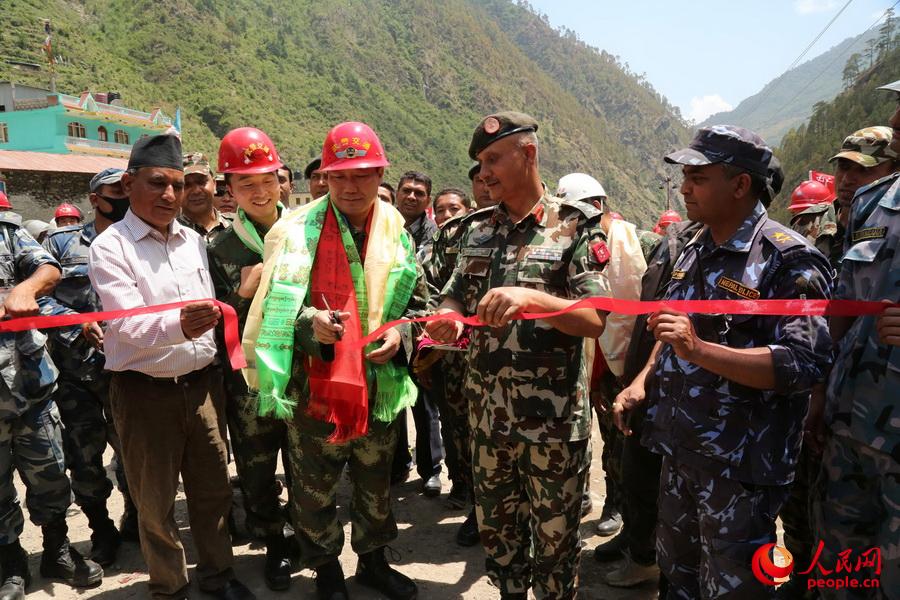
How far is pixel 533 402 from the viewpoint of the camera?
8.80ft

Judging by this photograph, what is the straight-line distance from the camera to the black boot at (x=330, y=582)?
3289 millimetres

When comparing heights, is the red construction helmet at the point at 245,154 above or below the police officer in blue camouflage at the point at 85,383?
above

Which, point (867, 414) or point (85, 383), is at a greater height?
point (867, 414)

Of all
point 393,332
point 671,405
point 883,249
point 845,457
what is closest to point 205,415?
point 393,332

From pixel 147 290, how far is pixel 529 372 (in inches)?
76.4

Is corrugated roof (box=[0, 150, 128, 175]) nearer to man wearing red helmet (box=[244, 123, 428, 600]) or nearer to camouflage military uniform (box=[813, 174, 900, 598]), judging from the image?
man wearing red helmet (box=[244, 123, 428, 600])

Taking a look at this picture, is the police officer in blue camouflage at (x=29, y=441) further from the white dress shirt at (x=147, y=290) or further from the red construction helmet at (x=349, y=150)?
the red construction helmet at (x=349, y=150)

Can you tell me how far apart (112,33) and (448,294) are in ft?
232

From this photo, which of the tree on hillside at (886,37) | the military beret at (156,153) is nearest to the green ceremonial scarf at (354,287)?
the military beret at (156,153)

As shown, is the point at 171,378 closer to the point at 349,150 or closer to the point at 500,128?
the point at 349,150

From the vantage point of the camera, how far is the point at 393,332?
3.13 metres

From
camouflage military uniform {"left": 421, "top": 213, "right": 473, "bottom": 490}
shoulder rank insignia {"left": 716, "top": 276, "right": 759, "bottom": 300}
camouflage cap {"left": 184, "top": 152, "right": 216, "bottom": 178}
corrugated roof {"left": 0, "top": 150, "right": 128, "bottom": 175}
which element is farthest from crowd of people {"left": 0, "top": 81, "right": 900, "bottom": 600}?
corrugated roof {"left": 0, "top": 150, "right": 128, "bottom": 175}

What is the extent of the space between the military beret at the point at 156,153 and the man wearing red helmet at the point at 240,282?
48cm

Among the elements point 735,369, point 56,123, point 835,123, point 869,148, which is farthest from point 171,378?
point 835,123
